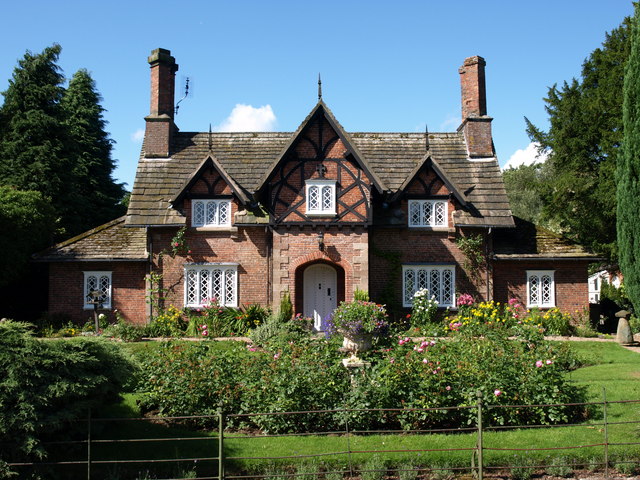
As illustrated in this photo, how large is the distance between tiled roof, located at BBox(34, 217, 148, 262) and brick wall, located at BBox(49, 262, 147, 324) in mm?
421

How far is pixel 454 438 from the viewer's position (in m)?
10.1

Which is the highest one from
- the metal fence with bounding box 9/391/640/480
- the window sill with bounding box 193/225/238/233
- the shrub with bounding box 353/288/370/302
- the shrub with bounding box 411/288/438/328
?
the window sill with bounding box 193/225/238/233

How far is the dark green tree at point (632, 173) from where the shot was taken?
1427 centimetres

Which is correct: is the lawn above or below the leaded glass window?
below

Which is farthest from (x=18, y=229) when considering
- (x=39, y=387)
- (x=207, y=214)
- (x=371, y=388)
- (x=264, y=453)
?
(x=371, y=388)

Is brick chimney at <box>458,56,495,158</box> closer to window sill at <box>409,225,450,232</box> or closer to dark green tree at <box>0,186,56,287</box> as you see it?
window sill at <box>409,225,450,232</box>

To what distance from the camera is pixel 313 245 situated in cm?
2014

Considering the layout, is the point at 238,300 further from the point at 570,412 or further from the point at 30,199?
the point at 570,412

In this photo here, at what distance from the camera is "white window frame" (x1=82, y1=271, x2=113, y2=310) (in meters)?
21.4

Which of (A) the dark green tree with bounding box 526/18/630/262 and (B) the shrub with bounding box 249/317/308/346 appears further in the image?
(A) the dark green tree with bounding box 526/18/630/262

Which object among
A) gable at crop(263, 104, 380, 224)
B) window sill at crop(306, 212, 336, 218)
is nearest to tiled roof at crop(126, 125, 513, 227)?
gable at crop(263, 104, 380, 224)

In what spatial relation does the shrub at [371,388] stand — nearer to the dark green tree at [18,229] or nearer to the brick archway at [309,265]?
the brick archway at [309,265]

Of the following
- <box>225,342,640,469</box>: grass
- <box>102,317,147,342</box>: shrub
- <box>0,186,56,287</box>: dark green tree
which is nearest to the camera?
<box>225,342,640,469</box>: grass

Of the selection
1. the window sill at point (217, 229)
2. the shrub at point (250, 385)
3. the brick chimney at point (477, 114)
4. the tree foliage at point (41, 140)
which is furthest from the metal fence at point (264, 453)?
the tree foliage at point (41, 140)
